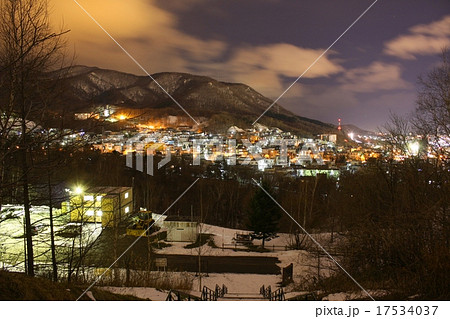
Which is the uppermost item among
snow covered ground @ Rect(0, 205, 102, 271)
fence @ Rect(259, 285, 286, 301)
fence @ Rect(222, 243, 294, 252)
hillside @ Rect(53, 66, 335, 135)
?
hillside @ Rect(53, 66, 335, 135)

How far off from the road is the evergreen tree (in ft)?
7.83

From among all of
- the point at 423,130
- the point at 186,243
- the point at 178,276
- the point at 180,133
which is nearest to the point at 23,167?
the point at 178,276

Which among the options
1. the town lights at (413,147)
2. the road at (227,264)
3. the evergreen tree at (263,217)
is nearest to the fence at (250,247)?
the evergreen tree at (263,217)

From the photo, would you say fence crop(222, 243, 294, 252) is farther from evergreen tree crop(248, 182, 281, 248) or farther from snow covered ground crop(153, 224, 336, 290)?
evergreen tree crop(248, 182, 281, 248)

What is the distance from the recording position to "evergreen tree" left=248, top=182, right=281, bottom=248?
50.4 feet

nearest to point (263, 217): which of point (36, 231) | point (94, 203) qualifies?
point (94, 203)

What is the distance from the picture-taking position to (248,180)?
27.0 metres

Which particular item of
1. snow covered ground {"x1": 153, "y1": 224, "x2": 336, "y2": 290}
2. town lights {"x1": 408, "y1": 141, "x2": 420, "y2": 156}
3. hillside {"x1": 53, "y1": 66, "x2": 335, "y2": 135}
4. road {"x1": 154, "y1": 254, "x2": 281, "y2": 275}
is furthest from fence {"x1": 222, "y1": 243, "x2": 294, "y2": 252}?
hillside {"x1": 53, "y1": 66, "x2": 335, "y2": 135}

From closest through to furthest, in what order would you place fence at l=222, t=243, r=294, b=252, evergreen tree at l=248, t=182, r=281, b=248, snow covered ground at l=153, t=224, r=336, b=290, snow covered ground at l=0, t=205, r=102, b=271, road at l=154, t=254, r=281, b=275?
snow covered ground at l=0, t=205, r=102, b=271 < snow covered ground at l=153, t=224, r=336, b=290 < road at l=154, t=254, r=281, b=275 < fence at l=222, t=243, r=294, b=252 < evergreen tree at l=248, t=182, r=281, b=248

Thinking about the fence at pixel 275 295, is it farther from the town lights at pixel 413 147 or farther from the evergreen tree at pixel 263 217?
the evergreen tree at pixel 263 217

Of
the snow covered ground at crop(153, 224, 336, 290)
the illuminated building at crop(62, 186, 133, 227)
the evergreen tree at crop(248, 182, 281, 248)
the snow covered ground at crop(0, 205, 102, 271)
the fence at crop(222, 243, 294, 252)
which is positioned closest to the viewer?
the snow covered ground at crop(0, 205, 102, 271)

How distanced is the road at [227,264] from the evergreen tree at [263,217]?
239 cm

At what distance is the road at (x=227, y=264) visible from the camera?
442 inches

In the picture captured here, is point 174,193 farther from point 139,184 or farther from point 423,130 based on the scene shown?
point 423,130
